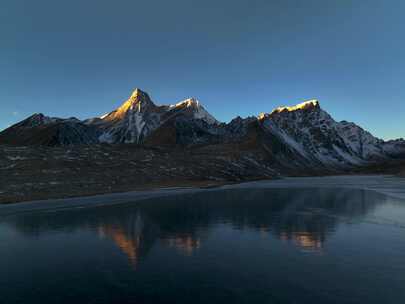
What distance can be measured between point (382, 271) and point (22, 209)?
191ft

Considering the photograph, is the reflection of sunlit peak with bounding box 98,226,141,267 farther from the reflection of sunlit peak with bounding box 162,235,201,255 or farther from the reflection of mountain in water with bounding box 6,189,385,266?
the reflection of sunlit peak with bounding box 162,235,201,255

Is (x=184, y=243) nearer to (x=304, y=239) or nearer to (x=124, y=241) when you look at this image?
(x=124, y=241)

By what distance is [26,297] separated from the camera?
20250 millimetres

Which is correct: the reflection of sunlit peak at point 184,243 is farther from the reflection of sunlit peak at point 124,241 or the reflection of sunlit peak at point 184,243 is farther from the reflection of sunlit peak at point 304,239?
the reflection of sunlit peak at point 304,239

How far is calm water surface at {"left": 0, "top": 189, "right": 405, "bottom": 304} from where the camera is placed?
20516mm

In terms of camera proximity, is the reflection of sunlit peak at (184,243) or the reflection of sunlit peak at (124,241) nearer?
the reflection of sunlit peak at (124,241)

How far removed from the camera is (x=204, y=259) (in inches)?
1097

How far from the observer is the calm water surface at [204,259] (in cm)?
2052

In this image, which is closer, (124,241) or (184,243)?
(184,243)

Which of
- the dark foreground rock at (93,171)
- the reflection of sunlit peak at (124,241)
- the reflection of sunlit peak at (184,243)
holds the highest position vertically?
the dark foreground rock at (93,171)

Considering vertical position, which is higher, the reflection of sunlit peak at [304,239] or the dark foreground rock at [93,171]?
the dark foreground rock at [93,171]

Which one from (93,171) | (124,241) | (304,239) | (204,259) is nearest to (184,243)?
(204,259)

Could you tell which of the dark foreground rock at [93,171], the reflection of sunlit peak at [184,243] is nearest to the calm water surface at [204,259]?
the reflection of sunlit peak at [184,243]

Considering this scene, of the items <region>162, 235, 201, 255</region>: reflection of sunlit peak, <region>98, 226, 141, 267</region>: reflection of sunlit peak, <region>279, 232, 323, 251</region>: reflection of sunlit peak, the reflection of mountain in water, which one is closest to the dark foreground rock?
the reflection of mountain in water
